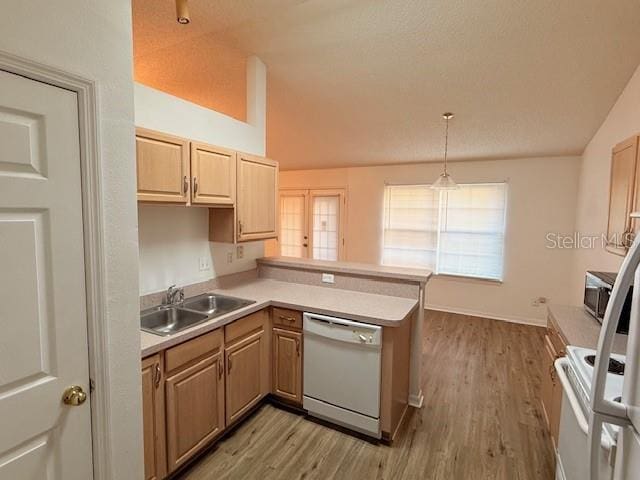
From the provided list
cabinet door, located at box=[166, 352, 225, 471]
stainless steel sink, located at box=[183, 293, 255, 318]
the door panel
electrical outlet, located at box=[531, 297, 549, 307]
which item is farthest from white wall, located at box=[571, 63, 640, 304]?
the door panel

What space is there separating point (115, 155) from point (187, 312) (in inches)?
53.5

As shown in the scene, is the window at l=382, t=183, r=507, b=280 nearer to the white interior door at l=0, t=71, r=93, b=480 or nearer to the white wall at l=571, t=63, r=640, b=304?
the white wall at l=571, t=63, r=640, b=304

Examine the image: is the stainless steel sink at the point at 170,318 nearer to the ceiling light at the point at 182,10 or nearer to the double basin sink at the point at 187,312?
the double basin sink at the point at 187,312

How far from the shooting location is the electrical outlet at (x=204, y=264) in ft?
8.83

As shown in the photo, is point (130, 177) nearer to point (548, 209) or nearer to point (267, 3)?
point (267, 3)

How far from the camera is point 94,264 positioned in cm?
124

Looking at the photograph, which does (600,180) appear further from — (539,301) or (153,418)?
(153,418)

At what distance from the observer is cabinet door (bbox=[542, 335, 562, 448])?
2.03 m

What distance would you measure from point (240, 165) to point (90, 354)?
1.68 metres

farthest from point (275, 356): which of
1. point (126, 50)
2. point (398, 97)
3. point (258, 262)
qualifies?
point (398, 97)

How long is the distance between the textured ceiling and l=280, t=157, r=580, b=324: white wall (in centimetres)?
39

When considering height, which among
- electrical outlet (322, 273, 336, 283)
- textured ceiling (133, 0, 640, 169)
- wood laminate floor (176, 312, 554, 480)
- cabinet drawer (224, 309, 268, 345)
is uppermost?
textured ceiling (133, 0, 640, 169)

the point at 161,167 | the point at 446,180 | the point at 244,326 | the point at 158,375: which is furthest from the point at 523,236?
the point at 158,375

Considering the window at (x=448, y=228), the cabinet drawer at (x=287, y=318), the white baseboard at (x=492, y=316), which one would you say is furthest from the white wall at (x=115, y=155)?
the white baseboard at (x=492, y=316)
